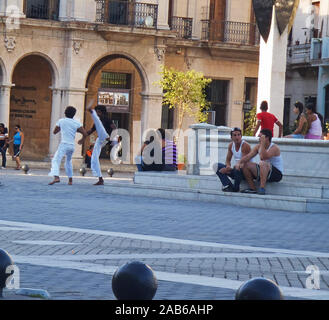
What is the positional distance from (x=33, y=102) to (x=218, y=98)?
7.49 metres

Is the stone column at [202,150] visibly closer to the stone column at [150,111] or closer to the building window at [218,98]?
the stone column at [150,111]

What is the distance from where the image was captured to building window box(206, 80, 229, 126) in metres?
41.2

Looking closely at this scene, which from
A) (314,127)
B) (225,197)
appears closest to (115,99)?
(314,127)

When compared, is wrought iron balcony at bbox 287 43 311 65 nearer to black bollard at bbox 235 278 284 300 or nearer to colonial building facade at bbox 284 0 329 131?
colonial building facade at bbox 284 0 329 131

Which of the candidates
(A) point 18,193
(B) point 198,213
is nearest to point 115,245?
(B) point 198,213

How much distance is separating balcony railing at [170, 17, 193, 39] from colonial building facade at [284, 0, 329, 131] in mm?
4988

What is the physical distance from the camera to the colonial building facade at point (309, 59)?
40.9 meters

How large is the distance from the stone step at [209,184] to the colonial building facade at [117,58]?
53.3ft

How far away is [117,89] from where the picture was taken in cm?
3872

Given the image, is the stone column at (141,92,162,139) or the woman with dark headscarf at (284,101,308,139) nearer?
the woman with dark headscarf at (284,101,308,139)

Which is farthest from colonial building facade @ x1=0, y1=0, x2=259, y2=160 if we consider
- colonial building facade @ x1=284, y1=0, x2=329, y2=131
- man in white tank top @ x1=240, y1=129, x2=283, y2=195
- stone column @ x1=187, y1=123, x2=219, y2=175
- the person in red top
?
man in white tank top @ x1=240, y1=129, x2=283, y2=195

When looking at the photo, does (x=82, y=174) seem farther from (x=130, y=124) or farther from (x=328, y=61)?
(x=328, y=61)

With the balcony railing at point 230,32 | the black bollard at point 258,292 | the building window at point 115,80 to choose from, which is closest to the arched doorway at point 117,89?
the building window at point 115,80

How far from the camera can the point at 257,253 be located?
34.5 ft
